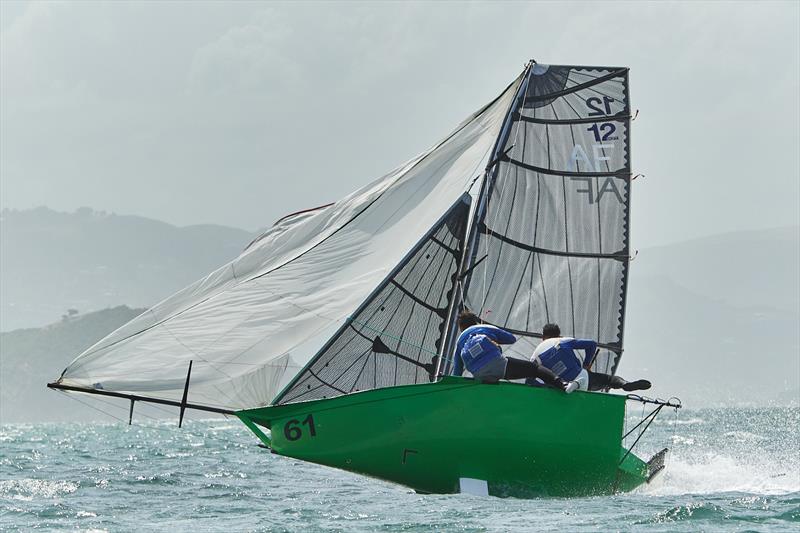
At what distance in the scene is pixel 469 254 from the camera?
671 inches

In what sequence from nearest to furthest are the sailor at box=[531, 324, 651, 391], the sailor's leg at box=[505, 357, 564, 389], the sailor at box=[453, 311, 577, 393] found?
the sailor at box=[453, 311, 577, 393]
the sailor's leg at box=[505, 357, 564, 389]
the sailor at box=[531, 324, 651, 391]

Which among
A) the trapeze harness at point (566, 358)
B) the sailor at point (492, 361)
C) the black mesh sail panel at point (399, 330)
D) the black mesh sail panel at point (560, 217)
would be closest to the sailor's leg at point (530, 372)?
the sailor at point (492, 361)

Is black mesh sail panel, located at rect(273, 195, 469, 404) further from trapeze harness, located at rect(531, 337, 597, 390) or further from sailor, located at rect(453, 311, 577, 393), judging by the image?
trapeze harness, located at rect(531, 337, 597, 390)

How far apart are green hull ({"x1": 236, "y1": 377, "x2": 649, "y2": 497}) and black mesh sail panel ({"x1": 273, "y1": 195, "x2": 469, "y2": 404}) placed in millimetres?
1374

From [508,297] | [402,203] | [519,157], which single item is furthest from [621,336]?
[402,203]

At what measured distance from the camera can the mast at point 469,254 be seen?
1675 cm

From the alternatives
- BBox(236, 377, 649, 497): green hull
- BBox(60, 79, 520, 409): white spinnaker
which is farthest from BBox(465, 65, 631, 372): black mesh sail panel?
BBox(236, 377, 649, 497): green hull

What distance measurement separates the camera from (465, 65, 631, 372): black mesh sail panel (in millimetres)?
17484

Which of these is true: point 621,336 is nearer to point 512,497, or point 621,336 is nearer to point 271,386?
point 512,497

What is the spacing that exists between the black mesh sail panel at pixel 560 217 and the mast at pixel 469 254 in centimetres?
7

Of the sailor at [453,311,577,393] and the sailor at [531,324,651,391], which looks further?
the sailor at [531,324,651,391]

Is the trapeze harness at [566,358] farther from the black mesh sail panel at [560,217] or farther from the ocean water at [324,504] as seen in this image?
the black mesh sail panel at [560,217]

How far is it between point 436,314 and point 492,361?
3.49m

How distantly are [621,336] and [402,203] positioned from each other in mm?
4498
